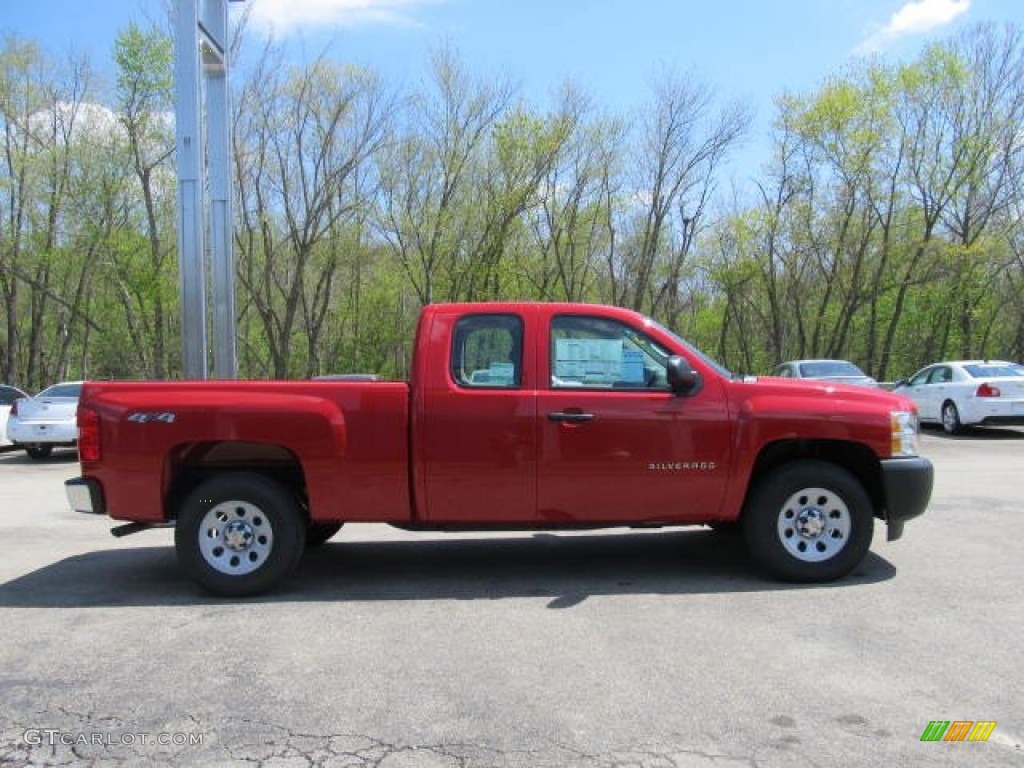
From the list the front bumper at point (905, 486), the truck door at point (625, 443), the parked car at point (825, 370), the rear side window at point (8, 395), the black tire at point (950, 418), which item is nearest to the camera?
the truck door at point (625, 443)

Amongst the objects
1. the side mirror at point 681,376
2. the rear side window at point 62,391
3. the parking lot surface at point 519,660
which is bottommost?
the parking lot surface at point 519,660

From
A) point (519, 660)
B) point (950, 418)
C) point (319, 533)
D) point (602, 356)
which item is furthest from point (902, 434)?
point (950, 418)

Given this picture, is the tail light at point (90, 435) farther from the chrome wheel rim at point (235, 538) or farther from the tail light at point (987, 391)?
the tail light at point (987, 391)

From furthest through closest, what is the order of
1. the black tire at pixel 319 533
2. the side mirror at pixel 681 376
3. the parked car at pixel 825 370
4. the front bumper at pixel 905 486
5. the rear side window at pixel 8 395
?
the parked car at pixel 825 370 < the rear side window at pixel 8 395 < the black tire at pixel 319 533 < the front bumper at pixel 905 486 < the side mirror at pixel 681 376

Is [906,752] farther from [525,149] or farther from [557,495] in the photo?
[525,149]

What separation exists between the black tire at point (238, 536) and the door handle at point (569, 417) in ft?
6.24

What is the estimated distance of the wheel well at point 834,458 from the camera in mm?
6008

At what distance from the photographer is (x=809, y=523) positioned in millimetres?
5883

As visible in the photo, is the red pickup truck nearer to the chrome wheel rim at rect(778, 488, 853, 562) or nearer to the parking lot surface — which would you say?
the chrome wheel rim at rect(778, 488, 853, 562)

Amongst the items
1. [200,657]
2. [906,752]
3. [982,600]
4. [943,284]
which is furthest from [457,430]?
[943,284]

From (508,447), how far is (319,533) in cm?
227

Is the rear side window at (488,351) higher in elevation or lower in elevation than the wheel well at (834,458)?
higher

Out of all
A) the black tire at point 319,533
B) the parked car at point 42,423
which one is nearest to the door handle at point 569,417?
the black tire at point 319,533

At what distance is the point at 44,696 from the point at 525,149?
32.5 metres
